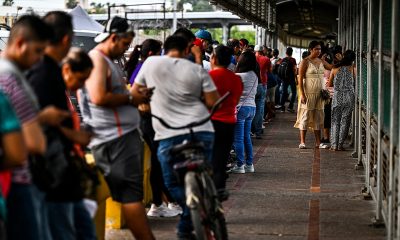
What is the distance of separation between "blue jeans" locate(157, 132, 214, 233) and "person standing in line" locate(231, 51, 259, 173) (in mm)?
4877

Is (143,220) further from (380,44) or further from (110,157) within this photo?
(380,44)

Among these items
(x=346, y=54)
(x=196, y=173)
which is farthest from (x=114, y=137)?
(x=346, y=54)

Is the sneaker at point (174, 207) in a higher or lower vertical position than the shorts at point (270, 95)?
higher

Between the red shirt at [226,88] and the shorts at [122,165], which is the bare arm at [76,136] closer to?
the shorts at [122,165]

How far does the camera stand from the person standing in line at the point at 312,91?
640 inches

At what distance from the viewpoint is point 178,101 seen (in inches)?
319

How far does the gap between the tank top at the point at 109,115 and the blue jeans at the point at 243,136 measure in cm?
572

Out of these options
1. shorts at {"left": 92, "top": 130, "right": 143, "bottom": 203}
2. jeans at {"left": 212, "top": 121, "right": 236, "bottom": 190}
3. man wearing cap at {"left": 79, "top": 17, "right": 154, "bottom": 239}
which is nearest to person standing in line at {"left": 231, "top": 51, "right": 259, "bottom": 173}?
jeans at {"left": 212, "top": 121, "right": 236, "bottom": 190}

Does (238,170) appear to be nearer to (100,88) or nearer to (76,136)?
(100,88)

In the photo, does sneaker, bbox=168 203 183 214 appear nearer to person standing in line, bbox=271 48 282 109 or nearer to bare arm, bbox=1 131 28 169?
bare arm, bbox=1 131 28 169

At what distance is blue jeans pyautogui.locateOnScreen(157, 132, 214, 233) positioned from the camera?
808 cm

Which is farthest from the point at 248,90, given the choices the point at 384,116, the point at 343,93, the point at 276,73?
the point at 276,73

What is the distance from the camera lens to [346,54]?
15.9m

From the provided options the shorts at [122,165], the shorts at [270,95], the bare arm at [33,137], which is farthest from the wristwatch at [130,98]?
the shorts at [270,95]
